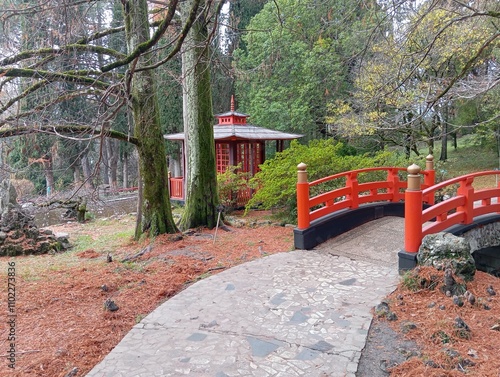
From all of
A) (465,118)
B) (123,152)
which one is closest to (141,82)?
(465,118)

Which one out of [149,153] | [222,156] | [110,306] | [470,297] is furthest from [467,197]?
[222,156]

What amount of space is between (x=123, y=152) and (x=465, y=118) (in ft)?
60.1

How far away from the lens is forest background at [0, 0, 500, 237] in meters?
4.89

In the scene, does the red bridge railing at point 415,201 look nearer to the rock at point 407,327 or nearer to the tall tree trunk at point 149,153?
the rock at point 407,327

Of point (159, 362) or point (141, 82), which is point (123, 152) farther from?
point (159, 362)

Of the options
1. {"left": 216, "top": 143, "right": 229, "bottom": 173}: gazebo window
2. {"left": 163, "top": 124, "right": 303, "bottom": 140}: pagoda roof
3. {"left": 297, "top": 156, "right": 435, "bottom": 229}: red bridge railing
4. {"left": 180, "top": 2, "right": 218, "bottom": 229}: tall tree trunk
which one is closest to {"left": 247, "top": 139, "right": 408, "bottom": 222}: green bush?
{"left": 297, "top": 156, "right": 435, "bottom": 229}: red bridge railing

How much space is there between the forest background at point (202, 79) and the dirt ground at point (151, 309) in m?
1.30

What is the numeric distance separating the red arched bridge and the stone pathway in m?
0.61

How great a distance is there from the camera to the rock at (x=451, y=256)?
4564 mm

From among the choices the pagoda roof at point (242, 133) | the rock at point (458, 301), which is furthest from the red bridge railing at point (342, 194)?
the pagoda roof at point (242, 133)

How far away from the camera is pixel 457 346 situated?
3389 mm

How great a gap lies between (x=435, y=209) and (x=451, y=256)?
0.89 metres

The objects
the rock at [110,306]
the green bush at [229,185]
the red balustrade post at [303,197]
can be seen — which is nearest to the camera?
the rock at [110,306]

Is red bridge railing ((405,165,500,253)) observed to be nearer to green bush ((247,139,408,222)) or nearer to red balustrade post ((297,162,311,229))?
red balustrade post ((297,162,311,229))
